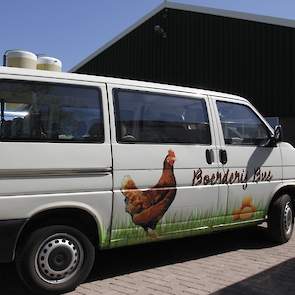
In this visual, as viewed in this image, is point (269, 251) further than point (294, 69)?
No

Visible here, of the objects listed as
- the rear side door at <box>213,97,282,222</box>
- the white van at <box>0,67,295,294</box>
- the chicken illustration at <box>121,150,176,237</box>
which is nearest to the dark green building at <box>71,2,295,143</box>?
the rear side door at <box>213,97,282,222</box>

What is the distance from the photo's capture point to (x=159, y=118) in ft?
19.9

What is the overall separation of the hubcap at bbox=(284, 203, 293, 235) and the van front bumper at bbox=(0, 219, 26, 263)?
409 centimetres

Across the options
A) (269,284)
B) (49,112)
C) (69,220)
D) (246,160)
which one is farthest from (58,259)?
(246,160)

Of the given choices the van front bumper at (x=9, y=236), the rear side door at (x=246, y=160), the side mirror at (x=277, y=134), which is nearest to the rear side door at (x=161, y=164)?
the rear side door at (x=246, y=160)

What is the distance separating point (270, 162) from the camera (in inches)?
290

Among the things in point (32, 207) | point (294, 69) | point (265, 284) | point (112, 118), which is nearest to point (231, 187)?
point (265, 284)

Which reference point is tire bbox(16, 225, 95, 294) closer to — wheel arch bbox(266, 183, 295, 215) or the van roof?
the van roof

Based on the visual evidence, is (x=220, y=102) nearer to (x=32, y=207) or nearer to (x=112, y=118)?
(x=112, y=118)

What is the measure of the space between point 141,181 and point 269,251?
2.51m

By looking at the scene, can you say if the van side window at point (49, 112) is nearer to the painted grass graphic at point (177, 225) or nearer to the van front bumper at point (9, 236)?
the van front bumper at point (9, 236)

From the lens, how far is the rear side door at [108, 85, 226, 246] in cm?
559

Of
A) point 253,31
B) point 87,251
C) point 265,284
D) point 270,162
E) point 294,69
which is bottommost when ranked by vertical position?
point 265,284

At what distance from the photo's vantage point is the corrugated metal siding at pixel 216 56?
62.9ft
